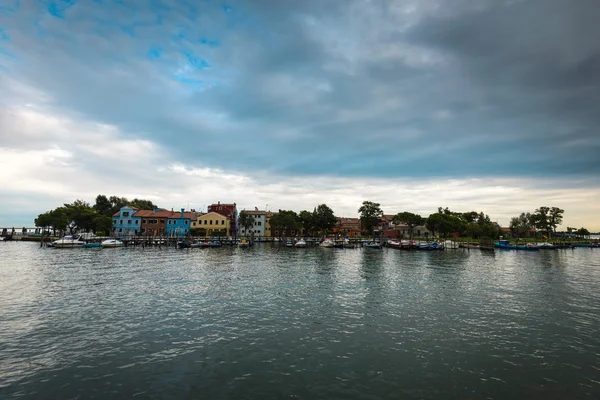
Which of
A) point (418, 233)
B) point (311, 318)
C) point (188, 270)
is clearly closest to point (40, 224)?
→ point (188, 270)

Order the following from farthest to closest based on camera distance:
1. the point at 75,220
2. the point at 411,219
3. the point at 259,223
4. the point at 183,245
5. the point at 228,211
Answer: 1. the point at 411,219
2. the point at 259,223
3. the point at 228,211
4. the point at 75,220
5. the point at 183,245

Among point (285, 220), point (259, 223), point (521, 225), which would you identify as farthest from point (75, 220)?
point (521, 225)

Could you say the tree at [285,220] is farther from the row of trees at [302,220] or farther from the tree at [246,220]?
the tree at [246,220]

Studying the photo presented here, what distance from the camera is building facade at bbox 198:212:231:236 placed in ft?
419

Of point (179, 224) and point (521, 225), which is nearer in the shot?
point (179, 224)

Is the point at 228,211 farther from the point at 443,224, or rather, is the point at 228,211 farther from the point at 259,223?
the point at 443,224

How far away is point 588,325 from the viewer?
2092 centimetres

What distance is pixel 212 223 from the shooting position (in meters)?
129

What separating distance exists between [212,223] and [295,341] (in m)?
Result: 116

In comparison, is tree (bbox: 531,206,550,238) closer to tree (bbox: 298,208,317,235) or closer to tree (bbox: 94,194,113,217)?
tree (bbox: 298,208,317,235)

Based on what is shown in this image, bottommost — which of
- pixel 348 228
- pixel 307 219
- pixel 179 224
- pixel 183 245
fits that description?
pixel 183 245

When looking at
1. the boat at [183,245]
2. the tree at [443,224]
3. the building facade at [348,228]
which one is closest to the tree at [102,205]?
the boat at [183,245]

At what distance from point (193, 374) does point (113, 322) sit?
9997mm

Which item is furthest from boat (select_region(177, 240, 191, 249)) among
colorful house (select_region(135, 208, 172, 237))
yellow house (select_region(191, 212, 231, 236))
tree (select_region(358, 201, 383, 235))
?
tree (select_region(358, 201, 383, 235))
